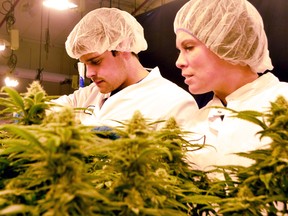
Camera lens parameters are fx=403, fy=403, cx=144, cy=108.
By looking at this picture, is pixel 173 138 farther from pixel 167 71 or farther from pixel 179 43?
pixel 167 71

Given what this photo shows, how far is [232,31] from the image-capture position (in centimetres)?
166

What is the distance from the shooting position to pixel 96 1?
24.6 ft

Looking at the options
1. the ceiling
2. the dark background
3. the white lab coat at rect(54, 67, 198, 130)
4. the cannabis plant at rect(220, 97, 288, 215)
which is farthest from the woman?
the ceiling

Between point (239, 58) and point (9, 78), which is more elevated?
point (239, 58)

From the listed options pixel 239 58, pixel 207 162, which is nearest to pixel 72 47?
pixel 239 58

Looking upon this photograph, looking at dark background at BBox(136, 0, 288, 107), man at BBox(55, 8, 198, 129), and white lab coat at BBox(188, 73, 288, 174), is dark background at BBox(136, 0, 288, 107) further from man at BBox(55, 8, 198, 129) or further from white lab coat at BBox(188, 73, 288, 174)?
white lab coat at BBox(188, 73, 288, 174)

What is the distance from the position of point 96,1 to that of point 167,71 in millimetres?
3701

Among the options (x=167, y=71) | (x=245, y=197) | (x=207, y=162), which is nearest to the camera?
(x=245, y=197)

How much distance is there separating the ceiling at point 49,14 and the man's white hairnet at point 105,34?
4.83m

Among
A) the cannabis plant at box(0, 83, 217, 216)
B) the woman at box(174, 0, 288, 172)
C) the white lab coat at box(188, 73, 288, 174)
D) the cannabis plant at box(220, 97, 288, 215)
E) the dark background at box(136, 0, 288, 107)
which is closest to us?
the cannabis plant at box(0, 83, 217, 216)

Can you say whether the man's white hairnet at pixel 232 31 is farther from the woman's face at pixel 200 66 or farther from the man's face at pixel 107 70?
the man's face at pixel 107 70

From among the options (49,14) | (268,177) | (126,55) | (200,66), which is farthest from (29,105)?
(49,14)

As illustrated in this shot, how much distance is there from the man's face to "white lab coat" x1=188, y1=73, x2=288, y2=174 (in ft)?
2.26

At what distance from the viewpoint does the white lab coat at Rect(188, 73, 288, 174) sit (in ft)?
4.49
